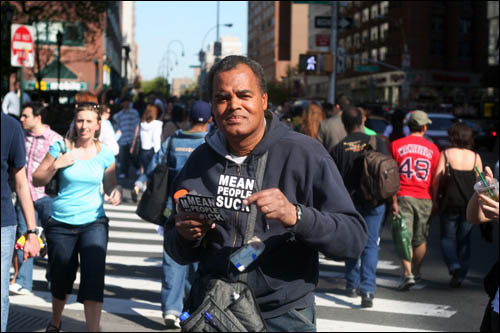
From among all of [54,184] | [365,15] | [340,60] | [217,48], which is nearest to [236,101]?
[54,184]

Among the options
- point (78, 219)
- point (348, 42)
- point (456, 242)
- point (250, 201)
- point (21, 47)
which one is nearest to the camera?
point (250, 201)

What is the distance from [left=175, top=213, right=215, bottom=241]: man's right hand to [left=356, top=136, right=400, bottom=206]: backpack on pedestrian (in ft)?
16.1

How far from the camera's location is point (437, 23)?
85938 mm

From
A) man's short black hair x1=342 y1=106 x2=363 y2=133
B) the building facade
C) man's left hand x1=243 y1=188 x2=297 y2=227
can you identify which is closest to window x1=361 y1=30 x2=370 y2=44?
the building facade

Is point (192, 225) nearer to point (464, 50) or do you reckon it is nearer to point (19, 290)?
point (19, 290)

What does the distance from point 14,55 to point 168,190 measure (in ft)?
37.6

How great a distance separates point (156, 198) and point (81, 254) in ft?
3.05

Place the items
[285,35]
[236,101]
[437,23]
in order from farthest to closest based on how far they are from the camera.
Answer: [285,35], [437,23], [236,101]

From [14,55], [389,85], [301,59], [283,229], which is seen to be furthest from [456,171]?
[389,85]

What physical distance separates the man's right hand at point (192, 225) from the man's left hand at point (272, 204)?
0.27 metres

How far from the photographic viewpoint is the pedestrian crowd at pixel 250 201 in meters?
3.00

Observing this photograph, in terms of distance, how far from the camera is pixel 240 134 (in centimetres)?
309

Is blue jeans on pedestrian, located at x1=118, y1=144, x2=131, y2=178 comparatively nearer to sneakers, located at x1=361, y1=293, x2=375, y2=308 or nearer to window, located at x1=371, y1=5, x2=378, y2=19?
sneakers, located at x1=361, y1=293, x2=375, y2=308

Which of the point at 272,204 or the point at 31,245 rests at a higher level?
the point at 272,204
